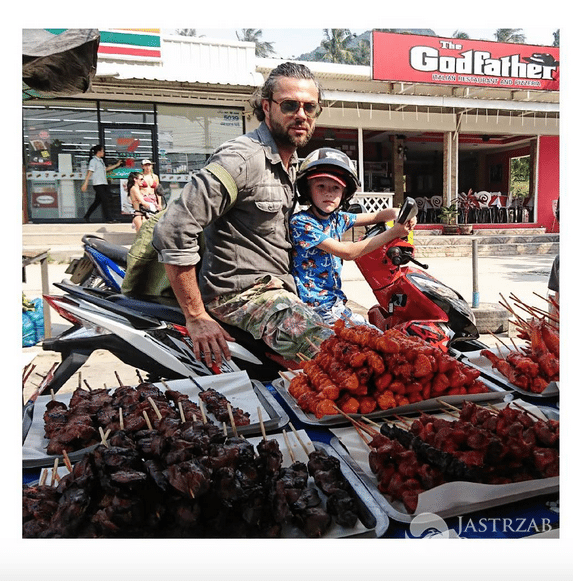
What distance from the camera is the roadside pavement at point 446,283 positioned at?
463cm

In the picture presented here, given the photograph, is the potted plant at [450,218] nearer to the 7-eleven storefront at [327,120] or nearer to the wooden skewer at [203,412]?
the 7-eleven storefront at [327,120]

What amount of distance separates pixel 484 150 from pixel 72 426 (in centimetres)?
642

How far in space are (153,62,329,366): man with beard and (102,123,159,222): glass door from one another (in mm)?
8349

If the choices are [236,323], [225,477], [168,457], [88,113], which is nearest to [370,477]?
[225,477]

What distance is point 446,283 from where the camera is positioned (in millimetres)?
5527

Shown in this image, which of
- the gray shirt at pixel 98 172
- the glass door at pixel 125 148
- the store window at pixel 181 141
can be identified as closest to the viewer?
the gray shirt at pixel 98 172

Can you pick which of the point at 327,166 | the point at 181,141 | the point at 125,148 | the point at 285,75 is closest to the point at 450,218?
the point at 327,166

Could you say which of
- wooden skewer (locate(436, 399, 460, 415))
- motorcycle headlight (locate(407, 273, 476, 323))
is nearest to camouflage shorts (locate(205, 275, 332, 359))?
wooden skewer (locate(436, 399, 460, 415))

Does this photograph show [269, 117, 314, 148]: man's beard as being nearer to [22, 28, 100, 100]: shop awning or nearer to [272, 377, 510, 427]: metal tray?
[22, 28, 100, 100]: shop awning

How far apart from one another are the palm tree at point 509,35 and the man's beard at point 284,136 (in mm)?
954

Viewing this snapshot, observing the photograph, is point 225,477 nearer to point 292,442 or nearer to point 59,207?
point 292,442

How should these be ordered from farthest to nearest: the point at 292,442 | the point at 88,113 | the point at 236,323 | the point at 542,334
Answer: the point at 88,113 < the point at 236,323 < the point at 542,334 < the point at 292,442

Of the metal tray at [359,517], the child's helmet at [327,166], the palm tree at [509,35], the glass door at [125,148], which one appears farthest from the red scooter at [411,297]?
the glass door at [125,148]

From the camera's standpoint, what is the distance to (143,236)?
2.63m
